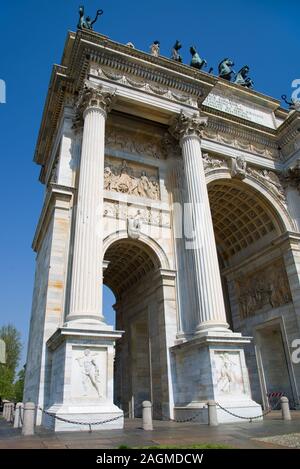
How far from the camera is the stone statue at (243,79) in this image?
96.6 feet

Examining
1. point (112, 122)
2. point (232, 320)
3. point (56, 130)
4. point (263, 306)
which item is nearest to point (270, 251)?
point (263, 306)

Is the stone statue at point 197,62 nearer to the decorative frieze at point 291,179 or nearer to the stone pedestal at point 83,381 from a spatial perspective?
the decorative frieze at point 291,179

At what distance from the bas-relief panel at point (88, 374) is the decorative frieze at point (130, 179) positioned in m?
9.23

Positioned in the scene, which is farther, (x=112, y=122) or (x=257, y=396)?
(x=257, y=396)

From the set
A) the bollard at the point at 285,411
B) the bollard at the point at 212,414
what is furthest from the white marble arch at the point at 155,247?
the bollard at the point at 285,411

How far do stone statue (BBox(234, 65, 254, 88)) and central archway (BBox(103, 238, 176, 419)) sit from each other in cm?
1847

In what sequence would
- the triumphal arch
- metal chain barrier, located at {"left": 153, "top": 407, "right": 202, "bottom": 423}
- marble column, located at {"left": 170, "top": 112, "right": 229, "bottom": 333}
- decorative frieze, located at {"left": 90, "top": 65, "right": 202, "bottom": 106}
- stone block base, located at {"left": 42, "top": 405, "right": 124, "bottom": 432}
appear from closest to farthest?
stone block base, located at {"left": 42, "top": 405, "right": 124, "bottom": 432}, metal chain barrier, located at {"left": 153, "top": 407, "right": 202, "bottom": 423}, the triumphal arch, marble column, located at {"left": 170, "top": 112, "right": 229, "bottom": 333}, decorative frieze, located at {"left": 90, "top": 65, "right": 202, "bottom": 106}

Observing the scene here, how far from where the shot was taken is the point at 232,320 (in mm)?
26312

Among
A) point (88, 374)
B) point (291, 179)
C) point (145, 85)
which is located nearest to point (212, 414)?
point (88, 374)

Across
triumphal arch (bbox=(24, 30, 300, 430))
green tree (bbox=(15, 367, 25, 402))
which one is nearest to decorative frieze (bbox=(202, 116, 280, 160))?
triumphal arch (bbox=(24, 30, 300, 430))

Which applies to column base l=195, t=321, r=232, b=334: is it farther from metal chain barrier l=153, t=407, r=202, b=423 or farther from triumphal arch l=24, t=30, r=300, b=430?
metal chain barrier l=153, t=407, r=202, b=423

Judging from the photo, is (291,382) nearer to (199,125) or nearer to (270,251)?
(270,251)

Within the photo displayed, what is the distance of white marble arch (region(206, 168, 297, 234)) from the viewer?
2333 centimetres

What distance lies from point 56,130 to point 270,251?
52.1 ft
